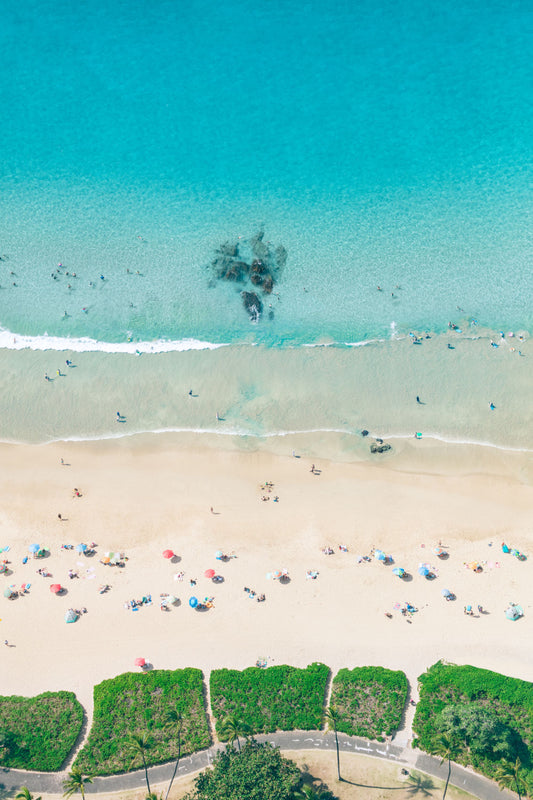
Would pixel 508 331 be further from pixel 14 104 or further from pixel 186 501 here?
pixel 14 104

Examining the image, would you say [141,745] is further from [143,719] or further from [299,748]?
[299,748]

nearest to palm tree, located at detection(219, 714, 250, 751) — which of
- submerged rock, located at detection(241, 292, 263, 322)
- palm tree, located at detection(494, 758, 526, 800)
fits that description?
palm tree, located at detection(494, 758, 526, 800)

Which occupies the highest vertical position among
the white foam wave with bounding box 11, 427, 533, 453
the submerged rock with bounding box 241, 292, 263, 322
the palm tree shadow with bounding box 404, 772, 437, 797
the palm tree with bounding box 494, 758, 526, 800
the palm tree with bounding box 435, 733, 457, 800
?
the submerged rock with bounding box 241, 292, 263, 322

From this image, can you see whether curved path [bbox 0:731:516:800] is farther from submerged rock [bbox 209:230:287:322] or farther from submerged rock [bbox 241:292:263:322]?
submerged rock [bbox 209:230:287:322]

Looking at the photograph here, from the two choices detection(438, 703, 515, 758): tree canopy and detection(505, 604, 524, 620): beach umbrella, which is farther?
A: detection(505, 604, 524, 620): beach umbrella

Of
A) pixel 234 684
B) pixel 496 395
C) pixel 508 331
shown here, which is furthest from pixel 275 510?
pixel 508 331

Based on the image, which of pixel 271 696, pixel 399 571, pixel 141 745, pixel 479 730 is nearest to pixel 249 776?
pixel 271 696

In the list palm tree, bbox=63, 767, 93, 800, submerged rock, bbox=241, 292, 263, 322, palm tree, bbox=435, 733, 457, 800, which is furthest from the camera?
submerged rock, bbox=241, 292, 263, 322
